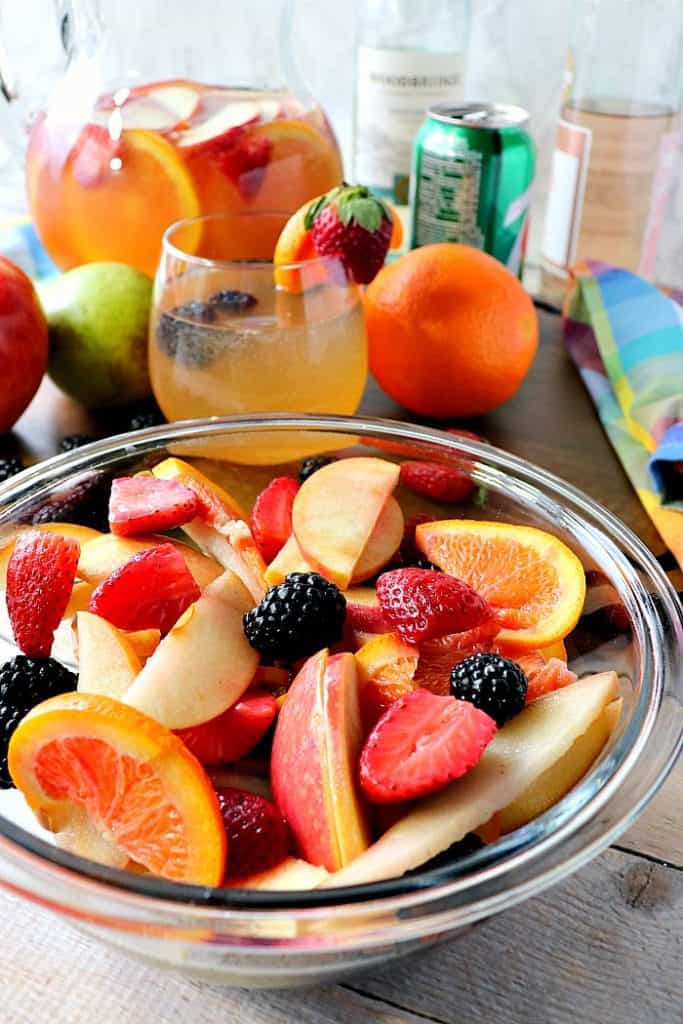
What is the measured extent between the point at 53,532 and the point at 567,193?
42.4 inches

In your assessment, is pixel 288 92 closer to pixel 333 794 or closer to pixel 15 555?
pixel 15 555

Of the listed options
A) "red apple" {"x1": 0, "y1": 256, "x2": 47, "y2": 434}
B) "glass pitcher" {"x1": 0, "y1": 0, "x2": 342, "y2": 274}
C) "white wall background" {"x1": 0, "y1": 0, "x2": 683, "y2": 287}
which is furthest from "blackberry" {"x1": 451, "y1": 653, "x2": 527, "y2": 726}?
"white wall background" {"x1": 0, "y1": 0, "x2": 683, "y2": 287}

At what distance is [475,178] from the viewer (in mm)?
1417

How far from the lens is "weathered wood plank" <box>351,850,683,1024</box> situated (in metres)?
0.66

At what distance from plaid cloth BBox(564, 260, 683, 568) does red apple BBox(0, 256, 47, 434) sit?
716 mm

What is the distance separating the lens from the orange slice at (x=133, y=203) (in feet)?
4.39

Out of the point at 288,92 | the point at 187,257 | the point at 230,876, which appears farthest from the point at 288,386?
the point at 230,876

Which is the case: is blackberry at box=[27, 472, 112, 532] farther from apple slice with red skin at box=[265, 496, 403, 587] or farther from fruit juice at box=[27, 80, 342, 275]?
fruit juice at box=[27, 80, 342, 275]

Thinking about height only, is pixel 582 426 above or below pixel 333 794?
below

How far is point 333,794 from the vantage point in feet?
1.99

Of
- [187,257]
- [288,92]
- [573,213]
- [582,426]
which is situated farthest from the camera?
[573,213]

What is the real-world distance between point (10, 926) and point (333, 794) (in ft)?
0.93

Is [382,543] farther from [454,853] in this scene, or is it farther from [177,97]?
[177,97]

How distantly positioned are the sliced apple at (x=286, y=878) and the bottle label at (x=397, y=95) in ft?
4.34
